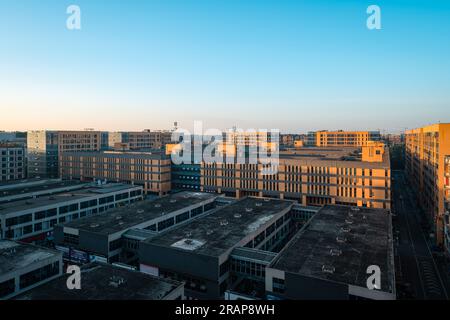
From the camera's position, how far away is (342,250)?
47469 mm

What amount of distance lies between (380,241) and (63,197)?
241 feet

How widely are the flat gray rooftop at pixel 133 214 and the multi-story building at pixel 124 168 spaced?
36115 mm

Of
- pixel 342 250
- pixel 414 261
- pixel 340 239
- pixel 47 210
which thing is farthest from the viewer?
pixel 47 210

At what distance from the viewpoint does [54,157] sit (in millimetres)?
154875

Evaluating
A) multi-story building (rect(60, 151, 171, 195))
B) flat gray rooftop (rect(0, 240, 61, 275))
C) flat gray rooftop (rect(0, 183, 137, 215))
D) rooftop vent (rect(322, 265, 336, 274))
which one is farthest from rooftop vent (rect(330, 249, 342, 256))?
multi-story building (rect(60, 151, 171, 195))

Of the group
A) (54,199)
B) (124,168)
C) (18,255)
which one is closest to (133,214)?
(18,255)

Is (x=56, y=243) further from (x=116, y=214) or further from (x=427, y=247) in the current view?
(x=427, y=247)

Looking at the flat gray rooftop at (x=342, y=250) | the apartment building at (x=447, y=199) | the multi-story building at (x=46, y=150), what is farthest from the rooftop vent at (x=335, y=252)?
the multi-story building at (x=46, y=150)

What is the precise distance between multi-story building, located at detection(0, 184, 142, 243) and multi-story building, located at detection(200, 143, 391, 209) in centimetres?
3249

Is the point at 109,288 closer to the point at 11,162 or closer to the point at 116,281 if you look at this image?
the point at 116,281

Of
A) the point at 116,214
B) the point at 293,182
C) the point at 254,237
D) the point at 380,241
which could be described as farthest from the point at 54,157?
the point at 380,241

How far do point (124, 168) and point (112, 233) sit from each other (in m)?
74.8
